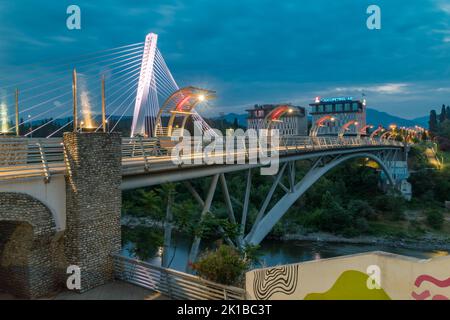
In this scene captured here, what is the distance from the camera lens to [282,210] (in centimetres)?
2109

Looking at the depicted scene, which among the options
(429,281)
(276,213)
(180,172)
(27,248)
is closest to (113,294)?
(27,248)

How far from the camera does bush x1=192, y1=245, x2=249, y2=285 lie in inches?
323

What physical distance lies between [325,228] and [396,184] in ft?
72.0

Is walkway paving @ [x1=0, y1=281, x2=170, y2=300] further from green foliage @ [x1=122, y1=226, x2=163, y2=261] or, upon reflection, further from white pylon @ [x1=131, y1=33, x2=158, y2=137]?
white pylon @ [x1=131, y1=33, x2=158, y2=137]

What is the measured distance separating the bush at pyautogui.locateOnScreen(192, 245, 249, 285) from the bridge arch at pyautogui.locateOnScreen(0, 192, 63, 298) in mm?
3550

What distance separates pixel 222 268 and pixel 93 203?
369cm

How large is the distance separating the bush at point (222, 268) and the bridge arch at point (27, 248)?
3550mm

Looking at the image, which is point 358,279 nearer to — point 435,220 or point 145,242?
point 145,242

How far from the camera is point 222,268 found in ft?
26.9

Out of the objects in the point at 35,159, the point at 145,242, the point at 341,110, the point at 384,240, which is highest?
the point at 341,110

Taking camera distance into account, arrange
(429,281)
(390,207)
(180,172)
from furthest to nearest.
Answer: (390,207) → (180,172) → (429,281)

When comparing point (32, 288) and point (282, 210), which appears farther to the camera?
point (282, 210)
